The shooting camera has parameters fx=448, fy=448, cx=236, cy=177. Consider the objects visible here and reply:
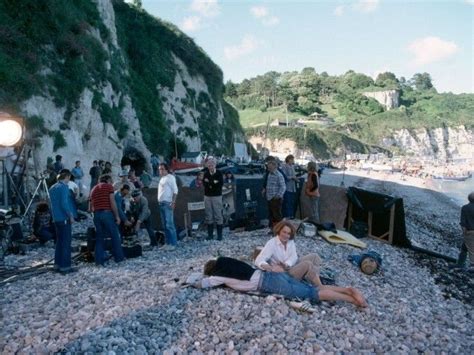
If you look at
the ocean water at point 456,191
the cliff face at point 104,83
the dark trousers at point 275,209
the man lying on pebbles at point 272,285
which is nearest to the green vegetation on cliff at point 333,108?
the ocean water at point 456,191

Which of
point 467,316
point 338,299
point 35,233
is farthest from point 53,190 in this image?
point 467,316

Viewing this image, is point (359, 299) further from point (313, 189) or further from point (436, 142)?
point (436, 142)

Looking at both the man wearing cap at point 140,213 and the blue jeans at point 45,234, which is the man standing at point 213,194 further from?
the blue jeans at point 45,234

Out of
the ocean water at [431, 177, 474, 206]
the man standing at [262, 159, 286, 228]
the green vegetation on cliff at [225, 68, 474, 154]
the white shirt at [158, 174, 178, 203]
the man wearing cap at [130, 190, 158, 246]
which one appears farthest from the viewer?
the green vegetation on cliff at [225, 68, 474, 154]

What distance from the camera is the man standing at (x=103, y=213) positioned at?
8.79 m

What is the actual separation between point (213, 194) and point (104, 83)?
18202mm

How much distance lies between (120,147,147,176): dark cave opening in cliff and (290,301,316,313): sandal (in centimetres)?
2611

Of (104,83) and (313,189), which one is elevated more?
(104,83)

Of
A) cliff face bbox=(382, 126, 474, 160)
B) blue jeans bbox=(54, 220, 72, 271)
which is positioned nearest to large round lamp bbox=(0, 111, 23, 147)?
blue jeans bbox=(54, 220, 72, 271)

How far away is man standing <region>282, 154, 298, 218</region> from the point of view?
40.7 ft

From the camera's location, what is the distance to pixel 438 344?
5984 millimetres

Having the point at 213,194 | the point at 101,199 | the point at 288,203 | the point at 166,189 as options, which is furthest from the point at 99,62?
the point at 101,199

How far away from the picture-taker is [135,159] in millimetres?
32500

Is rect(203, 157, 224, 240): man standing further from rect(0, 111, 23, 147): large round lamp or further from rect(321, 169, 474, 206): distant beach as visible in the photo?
rect(321, 169, 474, 206): distant beach
